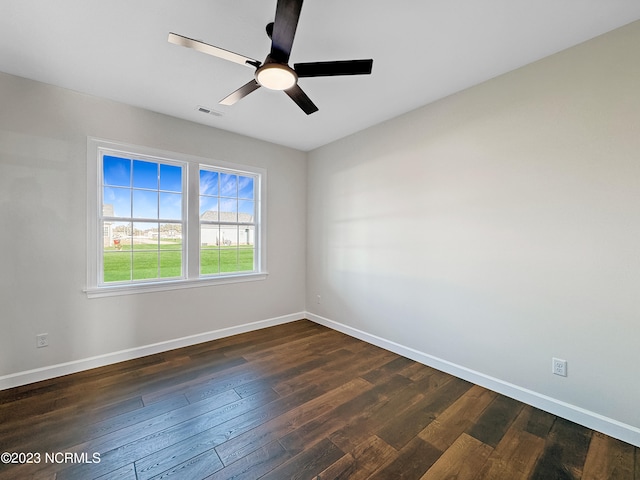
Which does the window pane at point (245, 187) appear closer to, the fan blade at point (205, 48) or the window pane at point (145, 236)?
the window pane at point (145, 236)

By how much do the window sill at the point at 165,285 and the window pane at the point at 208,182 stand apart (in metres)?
1.18

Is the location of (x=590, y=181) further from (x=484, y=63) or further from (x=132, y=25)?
(x=132, y=25)

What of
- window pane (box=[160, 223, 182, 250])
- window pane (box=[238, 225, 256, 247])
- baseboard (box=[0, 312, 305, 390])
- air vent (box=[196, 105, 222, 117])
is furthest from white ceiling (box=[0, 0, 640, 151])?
baseboard (box=[0, 312, 305, 390])

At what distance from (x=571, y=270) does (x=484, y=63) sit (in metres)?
1.81

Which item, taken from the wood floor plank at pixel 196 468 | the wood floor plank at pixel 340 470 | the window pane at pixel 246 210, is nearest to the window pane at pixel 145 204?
the window pane at pixel 246 210

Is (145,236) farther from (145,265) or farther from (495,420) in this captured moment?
(495,420)

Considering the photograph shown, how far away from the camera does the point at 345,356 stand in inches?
123

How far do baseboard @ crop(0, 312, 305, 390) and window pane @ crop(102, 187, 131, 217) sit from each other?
1.54m

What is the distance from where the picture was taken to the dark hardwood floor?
159cm

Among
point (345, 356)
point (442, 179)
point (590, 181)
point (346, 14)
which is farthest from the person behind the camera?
point (345, 356)

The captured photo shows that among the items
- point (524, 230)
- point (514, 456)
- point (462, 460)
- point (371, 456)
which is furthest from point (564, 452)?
point (524, 230)

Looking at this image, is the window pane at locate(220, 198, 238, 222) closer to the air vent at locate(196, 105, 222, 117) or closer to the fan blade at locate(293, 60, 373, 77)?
the air vent at locate(196, 105, 222, 117)

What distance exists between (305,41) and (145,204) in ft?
8.32

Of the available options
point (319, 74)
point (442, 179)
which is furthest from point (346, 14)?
point (442, 179)
